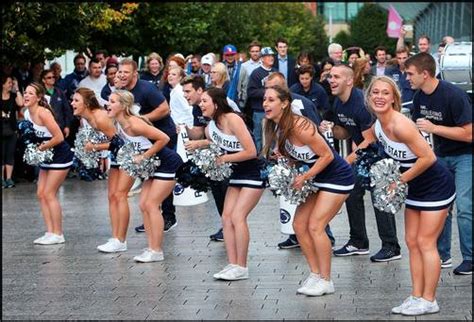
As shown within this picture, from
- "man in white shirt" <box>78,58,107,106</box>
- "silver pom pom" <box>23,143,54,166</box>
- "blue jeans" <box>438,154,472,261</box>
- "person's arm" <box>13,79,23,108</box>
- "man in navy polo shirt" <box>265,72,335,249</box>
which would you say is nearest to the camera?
"blue jeans" <box>438,154,472,261</box>

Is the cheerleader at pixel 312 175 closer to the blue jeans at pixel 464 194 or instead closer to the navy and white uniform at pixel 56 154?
the blue jeans at pixel 464 194

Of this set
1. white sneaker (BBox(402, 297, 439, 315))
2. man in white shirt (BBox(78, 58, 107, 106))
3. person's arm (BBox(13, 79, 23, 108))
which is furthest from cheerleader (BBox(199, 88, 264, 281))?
man in white shirt (BBox(78, 58, 107, 106))

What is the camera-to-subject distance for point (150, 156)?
37.8 feet

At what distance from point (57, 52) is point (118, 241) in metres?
8.36

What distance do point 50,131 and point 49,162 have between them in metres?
0.34

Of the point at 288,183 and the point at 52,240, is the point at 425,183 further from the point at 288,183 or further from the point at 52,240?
the point at 52,240

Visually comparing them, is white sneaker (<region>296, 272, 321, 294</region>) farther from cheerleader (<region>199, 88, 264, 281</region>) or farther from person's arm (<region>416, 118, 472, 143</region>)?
person's arm (<region>416, 118, 472, 143</region>)

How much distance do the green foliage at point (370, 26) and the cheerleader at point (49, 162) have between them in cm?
6690

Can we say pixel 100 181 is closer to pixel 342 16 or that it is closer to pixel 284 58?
pixel 284 58

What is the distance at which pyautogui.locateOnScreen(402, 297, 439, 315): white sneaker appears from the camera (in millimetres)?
8719

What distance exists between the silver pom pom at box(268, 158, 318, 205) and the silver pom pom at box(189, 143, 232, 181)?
2.91 feet

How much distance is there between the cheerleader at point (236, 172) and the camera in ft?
34.2

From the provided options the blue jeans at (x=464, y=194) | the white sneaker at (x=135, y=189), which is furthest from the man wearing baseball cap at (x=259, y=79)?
the blue jeans at (x=464, y=194)

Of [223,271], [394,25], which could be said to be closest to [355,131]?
[223,271]
